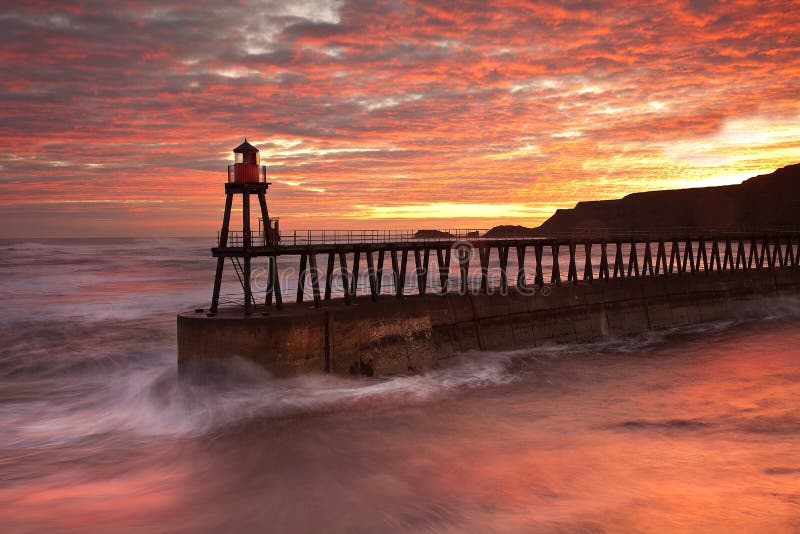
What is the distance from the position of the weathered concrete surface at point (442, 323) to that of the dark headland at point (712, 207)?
9453 centimetres

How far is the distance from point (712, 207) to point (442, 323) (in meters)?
137

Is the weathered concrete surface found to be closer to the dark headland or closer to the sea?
the sea

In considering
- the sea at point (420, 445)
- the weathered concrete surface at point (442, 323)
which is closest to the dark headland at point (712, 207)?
the weathered concrete surface at point (442, 323)

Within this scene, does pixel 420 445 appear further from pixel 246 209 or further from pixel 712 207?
pixel 712 207

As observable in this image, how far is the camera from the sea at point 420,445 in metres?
10.3

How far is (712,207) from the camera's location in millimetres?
137625

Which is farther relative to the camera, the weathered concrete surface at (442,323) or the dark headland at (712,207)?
the dark headland at (712,207)

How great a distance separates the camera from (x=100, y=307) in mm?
38469

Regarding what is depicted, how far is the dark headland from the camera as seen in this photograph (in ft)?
415

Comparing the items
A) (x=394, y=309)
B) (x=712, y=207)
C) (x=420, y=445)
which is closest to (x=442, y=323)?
(x=394, y=309)

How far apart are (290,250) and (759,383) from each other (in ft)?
48.8

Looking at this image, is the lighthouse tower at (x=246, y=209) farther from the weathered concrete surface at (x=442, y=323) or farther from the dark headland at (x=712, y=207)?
the dark headland at (x=712, y=207)

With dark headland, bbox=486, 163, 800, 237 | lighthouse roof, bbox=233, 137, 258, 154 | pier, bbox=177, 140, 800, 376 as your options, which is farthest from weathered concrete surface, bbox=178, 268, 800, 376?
dark headland, bbox=486, 163, 800, 237

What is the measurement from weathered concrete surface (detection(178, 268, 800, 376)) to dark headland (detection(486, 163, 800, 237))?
94.5 metres
